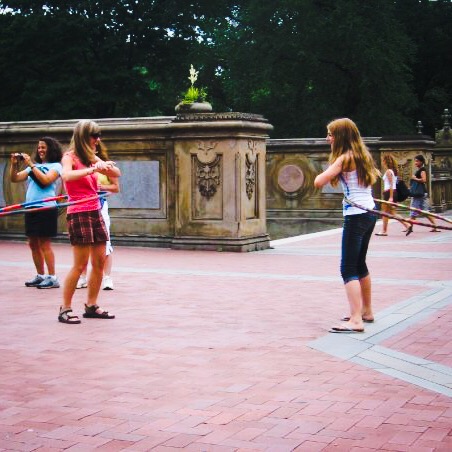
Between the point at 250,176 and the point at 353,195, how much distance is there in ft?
26.4

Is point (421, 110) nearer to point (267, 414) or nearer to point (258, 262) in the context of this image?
point (258, 262)

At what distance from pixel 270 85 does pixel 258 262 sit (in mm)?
34797

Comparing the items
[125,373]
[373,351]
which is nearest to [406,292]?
[373,351]

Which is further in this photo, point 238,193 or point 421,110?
point 421,110

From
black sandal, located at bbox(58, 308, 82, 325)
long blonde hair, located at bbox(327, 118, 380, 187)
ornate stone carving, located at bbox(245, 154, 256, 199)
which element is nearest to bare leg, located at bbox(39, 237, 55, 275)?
black sandal, located at bbox(58, 308, 82, 325)

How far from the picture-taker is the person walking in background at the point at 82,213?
27.4 feet

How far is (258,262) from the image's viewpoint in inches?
549

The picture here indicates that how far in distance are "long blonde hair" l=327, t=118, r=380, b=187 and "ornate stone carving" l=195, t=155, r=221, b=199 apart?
7829mm

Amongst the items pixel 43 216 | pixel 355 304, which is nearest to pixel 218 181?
pixel 43 216

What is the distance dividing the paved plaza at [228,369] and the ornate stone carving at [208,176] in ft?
13.7

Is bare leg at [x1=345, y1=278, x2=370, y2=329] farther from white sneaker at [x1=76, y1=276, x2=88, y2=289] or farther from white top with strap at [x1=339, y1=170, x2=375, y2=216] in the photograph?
white sneaker at [x1=76, y1=276, x2=88, y2=289]

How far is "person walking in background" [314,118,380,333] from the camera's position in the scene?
7.84m

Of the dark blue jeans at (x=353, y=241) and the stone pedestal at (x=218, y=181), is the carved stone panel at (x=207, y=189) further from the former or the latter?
the dark blue jeans at (x=353, y=241)

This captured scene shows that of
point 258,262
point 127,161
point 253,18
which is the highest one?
point 253,18
